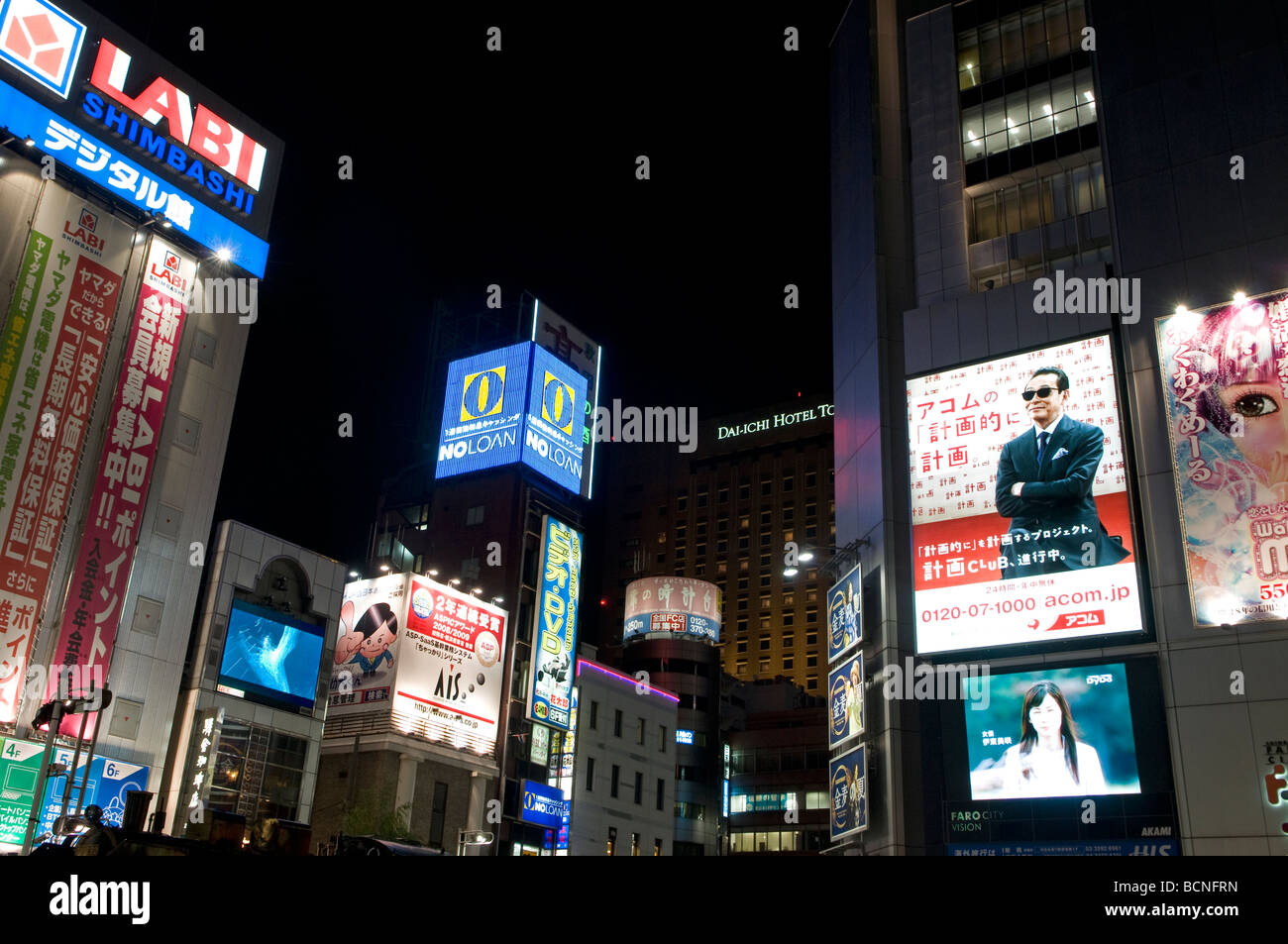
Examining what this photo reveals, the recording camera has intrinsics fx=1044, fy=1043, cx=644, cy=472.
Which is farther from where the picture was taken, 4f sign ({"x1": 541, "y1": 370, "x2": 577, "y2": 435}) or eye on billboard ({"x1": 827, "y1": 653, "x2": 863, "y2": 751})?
4f sign ({"x1": 541, "y1": 370, "x2": 577, "y2": 435})

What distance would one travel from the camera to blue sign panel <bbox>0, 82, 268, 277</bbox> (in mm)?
40406

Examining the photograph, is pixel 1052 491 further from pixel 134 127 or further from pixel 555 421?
pixel 555 421

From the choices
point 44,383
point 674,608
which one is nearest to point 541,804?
point 44,383

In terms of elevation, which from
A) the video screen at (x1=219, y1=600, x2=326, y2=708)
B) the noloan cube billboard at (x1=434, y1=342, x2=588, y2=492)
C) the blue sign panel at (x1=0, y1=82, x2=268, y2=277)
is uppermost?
the noloan cube billboard at (x1=434, y1=342, x2=588, y2=492)

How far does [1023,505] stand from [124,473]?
3261 centimetres

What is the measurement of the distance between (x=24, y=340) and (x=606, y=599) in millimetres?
132935

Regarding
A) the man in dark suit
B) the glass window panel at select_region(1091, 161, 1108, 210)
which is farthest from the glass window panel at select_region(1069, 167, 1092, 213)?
the man in dark suit

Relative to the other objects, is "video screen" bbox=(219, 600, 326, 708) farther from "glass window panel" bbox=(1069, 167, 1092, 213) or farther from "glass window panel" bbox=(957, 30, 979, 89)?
"glass window panel" bbox=(1069, 167, 1092, 213)

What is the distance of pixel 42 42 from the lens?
42.1 meters

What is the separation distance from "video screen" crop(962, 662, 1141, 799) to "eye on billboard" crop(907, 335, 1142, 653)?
1.28 metres

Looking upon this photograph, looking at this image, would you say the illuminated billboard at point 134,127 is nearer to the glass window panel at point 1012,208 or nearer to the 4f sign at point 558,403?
the 4f sign at point 558,403

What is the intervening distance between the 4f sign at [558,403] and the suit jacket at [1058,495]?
42.6 metres
